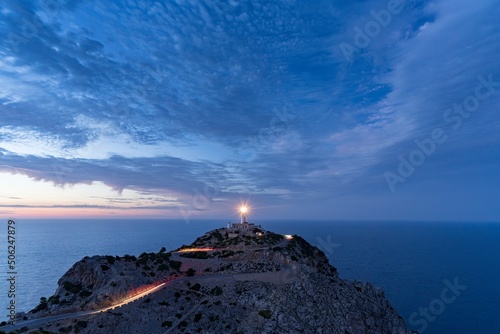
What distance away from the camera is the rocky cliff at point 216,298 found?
47531mm

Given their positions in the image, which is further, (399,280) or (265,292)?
(399,280)

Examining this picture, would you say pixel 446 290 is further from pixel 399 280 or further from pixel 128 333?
pixel 128 333

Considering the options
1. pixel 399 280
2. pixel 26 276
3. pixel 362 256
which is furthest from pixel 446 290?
pixel 26 276

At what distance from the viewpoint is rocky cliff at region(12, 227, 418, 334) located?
4753cm

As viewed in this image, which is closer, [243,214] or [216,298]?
[216,298]

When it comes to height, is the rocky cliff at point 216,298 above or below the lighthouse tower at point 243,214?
below

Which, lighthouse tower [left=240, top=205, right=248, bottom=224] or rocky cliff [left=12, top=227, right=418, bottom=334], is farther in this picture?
lighthouse tower [left=240, top=205, right=248, bottom=224]

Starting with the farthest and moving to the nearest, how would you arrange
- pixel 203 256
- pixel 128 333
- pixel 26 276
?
pixel 26 276 < pixel 203 256 < pixel 128 333

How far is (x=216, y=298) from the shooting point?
56375 millimetres

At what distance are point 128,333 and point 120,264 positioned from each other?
24688 millimetres

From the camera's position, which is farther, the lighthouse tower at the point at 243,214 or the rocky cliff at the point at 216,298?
the lighthouse tower at the point at 243,214

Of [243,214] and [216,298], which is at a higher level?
[243,214]

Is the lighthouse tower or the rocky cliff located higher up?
the lighthouse tower

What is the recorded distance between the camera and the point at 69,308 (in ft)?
159
